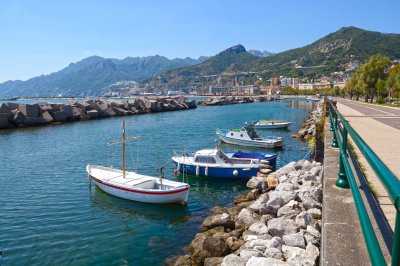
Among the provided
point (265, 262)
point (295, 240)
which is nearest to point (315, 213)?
point (295, 240)

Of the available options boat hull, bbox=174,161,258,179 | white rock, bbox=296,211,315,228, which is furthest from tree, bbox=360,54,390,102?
white rock, bbox=296,211,315,228

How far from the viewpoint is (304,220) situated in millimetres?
9820

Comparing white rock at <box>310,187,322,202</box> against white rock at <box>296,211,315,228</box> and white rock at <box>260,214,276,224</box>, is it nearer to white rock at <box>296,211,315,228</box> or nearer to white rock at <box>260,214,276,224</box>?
white rock at <box>260,214,276,224</box>

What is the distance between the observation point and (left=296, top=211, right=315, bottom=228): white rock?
9750 mm

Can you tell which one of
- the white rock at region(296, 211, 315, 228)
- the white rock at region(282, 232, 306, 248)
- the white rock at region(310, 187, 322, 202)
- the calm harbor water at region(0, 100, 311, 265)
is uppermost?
the white rock at region(310, 187, 322, 202)

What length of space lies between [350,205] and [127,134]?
4155 cm

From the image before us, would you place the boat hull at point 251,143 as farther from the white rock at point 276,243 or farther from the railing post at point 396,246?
the railing post at point 396,246

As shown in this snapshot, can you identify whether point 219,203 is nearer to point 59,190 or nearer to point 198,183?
point 198,183

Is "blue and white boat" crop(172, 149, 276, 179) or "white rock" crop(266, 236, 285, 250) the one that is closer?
"white rock" crop(266, 236, 285, 250)

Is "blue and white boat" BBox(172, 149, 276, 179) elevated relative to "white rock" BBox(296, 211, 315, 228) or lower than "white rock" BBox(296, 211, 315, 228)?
lower

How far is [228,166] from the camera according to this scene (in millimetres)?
21828

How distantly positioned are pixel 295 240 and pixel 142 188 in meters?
9.86

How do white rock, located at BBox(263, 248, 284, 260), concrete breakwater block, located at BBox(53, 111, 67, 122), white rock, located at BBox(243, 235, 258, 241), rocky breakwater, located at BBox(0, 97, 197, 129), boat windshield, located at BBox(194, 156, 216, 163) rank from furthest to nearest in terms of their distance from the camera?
concrete breakwater block, located at BBox(53, 111, 67, 122) → rocky breakwater, located at BBox(0, 97, 197, 129) → boat windshield, located at BBox(194, 156, 216, 163) → white rock, located at BBox(243, 235, 258, 241) → white rock, located at BBox(263, 248, 284, 260)

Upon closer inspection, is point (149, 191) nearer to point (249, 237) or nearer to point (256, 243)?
point (249, 237)
